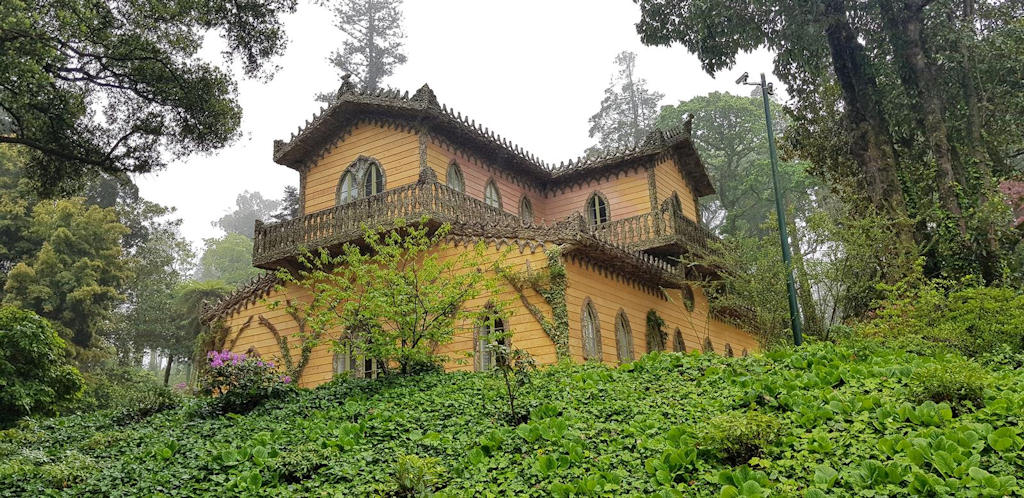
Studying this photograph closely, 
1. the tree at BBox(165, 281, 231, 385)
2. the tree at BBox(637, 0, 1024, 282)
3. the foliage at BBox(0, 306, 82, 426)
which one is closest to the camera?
the foliage at BBox(0, 306, 82, 426)

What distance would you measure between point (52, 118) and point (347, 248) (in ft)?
17.4

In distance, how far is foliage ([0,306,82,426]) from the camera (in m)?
11.1

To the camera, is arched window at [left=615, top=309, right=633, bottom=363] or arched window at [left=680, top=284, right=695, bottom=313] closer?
arched window at [left=615, top=309, right=633, bottom=363]

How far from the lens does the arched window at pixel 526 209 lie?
20.8 m

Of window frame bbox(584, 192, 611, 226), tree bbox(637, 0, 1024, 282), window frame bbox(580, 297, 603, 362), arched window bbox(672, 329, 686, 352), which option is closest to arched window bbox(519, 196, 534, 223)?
window frame bbox(584, 192, 611, 226)

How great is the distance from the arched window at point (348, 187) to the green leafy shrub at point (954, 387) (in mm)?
14713

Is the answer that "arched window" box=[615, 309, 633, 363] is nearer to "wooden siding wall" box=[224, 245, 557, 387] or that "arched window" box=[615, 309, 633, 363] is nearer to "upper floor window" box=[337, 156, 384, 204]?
"wooden siding wall" box=[224, 245, 557, 387]

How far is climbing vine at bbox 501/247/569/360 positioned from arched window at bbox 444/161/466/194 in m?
4.93

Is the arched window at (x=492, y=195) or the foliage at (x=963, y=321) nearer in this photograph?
the foliage at (x=963, y=321)

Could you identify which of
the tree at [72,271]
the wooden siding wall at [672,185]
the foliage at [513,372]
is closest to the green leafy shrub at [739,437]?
the foliage at [513,372]

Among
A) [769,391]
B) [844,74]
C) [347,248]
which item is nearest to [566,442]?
[769,391]

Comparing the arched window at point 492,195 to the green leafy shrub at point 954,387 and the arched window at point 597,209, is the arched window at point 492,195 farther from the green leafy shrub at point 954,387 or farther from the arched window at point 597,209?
the green leafy shrub at point 954,387

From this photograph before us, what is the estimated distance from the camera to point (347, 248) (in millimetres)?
12680

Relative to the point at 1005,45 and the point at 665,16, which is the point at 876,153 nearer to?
the point at 1005,45
